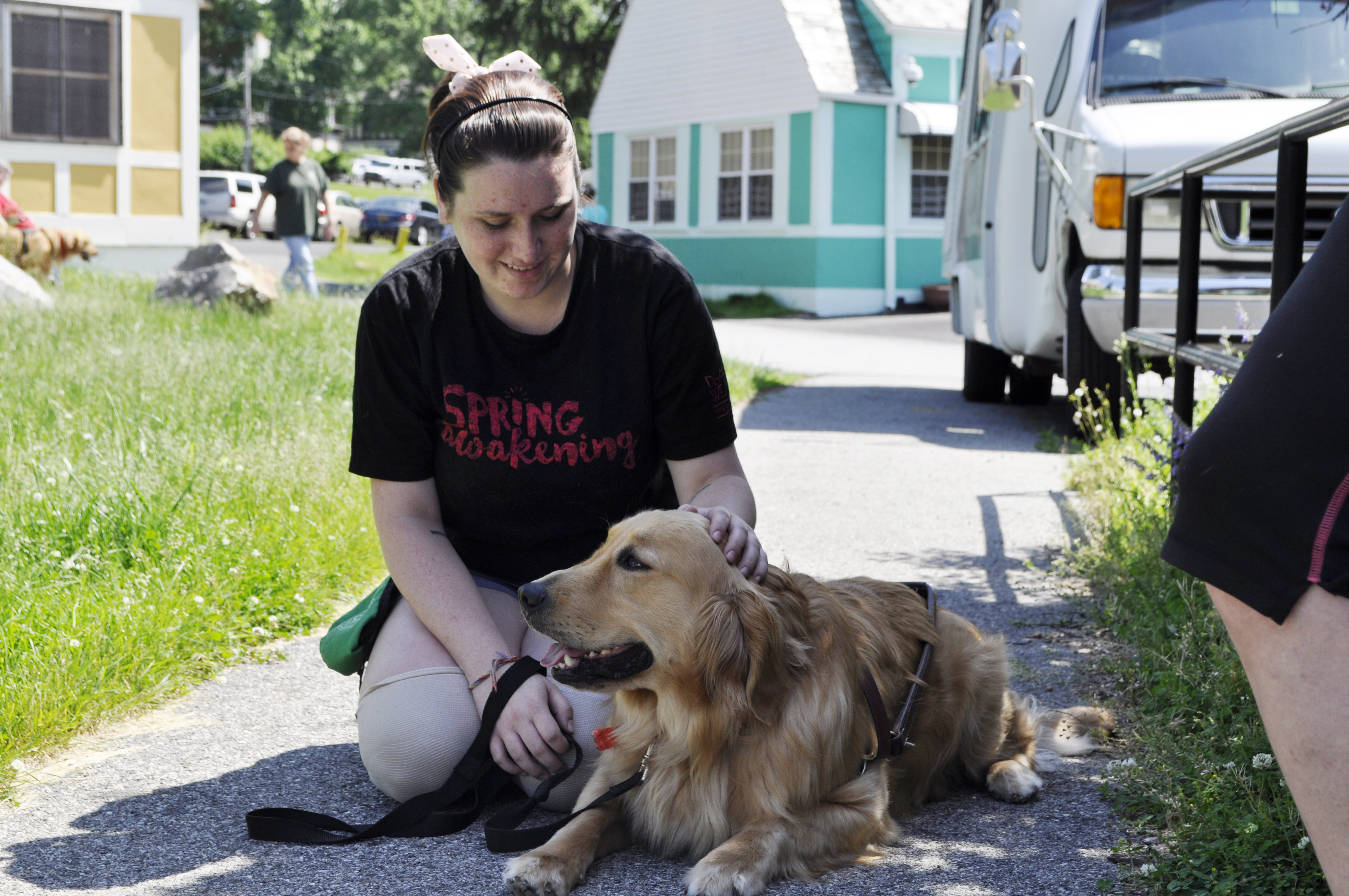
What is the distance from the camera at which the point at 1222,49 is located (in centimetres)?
779

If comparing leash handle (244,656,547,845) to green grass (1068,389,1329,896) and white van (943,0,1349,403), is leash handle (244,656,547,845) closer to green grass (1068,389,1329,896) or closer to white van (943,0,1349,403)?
green grass (1068,389,1329,896)

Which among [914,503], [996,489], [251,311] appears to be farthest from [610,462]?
[251,311]

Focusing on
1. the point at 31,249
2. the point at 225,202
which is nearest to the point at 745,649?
the point at 31,249

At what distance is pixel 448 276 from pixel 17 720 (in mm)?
1599

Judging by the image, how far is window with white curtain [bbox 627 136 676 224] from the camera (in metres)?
27.0

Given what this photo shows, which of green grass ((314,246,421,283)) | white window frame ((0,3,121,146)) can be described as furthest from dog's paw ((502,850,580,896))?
green grass ((314,246,421,283))

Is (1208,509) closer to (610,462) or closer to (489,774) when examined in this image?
(610,462)

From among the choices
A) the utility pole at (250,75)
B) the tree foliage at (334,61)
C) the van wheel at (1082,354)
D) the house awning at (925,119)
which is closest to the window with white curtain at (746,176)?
the house awning at (925,119)

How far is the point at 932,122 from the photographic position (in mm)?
23625

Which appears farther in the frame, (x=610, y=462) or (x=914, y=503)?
(x=914, y=503)

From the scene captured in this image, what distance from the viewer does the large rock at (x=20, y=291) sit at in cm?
1106

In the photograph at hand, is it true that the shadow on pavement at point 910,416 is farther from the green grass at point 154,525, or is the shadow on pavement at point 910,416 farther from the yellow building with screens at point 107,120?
the yellow building with screens at point 107,120

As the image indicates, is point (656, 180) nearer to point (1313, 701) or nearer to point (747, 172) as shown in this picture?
point (747, 172)

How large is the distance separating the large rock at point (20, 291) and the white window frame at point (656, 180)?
16.2 metres
